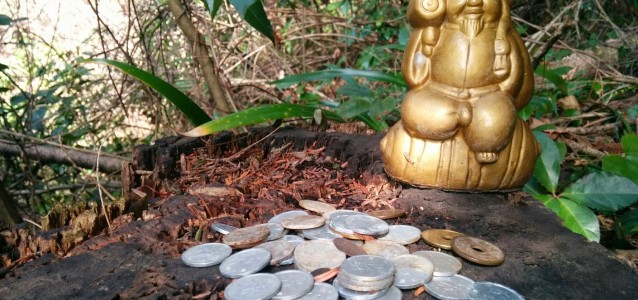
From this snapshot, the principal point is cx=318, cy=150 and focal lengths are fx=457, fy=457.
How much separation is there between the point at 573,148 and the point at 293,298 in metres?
1.41

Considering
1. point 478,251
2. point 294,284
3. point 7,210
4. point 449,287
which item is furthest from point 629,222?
point 7,210

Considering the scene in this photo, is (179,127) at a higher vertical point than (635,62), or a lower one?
lower

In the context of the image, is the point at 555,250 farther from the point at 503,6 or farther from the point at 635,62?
the point at 635,62

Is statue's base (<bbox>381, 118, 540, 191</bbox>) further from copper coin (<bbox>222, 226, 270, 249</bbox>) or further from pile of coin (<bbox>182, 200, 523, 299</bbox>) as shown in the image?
copper coin (<bbox>222, 226, 270, 249</bbox>)

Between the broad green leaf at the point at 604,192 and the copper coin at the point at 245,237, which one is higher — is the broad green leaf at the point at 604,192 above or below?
below

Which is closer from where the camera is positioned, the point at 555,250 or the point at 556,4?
the point at 555,250

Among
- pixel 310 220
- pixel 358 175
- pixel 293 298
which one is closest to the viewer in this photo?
pixel 293 298

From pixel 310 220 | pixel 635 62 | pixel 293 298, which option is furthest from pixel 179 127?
pixel 635 62

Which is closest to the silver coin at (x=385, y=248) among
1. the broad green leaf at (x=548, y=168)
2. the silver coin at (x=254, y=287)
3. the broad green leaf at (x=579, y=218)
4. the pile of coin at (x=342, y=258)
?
the pile of coin at (x=342, y=258)

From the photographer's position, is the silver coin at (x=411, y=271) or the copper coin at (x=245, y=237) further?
the copper coin at (x=245, y=237)

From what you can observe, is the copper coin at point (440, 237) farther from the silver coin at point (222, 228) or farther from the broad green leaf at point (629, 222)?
the broad green leaf at point (629, 222)

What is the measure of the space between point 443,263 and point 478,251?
0.07 m

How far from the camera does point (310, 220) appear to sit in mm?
950

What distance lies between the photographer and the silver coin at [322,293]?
70 cm
